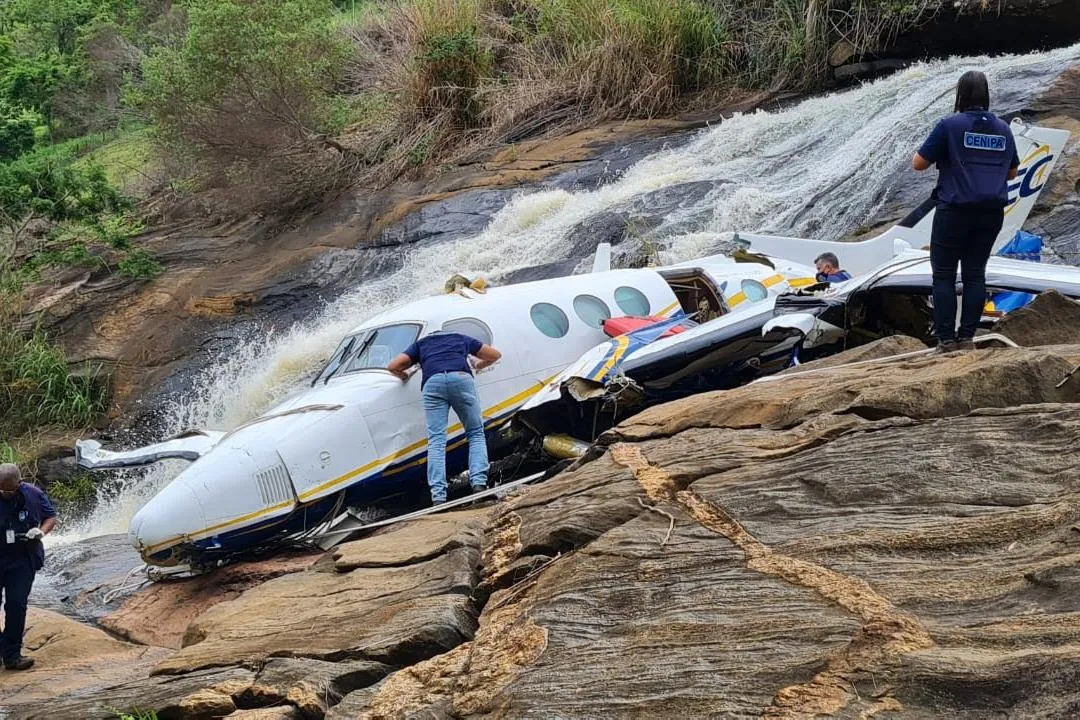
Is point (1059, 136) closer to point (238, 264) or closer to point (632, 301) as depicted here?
point (632, 301)

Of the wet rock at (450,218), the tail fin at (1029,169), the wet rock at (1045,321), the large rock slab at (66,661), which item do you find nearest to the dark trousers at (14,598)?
the large rock slab at (66,661)

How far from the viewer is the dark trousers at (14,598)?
9.30 metres

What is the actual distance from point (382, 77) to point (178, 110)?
571 centimetres

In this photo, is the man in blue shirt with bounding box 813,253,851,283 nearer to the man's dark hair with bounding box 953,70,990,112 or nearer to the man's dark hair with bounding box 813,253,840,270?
the man's dark hair with bounding box 813,253,840,270

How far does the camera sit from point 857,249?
552 inches

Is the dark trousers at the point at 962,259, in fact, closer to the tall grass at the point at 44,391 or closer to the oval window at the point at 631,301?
the oval window at the point at 631,301

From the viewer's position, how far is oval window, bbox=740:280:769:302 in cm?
1374

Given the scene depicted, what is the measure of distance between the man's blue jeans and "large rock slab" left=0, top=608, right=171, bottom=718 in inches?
110

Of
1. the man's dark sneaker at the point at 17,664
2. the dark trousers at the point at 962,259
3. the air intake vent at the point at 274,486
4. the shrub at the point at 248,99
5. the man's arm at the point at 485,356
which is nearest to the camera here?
the dark trousers at the point at 962,259

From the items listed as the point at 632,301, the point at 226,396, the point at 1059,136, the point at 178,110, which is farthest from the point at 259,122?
the point at 1059,136

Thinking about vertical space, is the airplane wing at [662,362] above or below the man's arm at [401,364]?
below

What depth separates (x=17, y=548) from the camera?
9328mm

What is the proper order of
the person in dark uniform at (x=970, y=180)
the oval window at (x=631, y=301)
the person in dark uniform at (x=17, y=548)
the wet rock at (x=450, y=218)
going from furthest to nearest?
the wet rock at (x=450, y=218)
the oval window at (x=631, y=301)
the person in dark uniform at (x=17, y=548)
the person in dark uniform at (x=970, y=180)

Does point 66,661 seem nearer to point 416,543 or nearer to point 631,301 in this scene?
point 416,543
